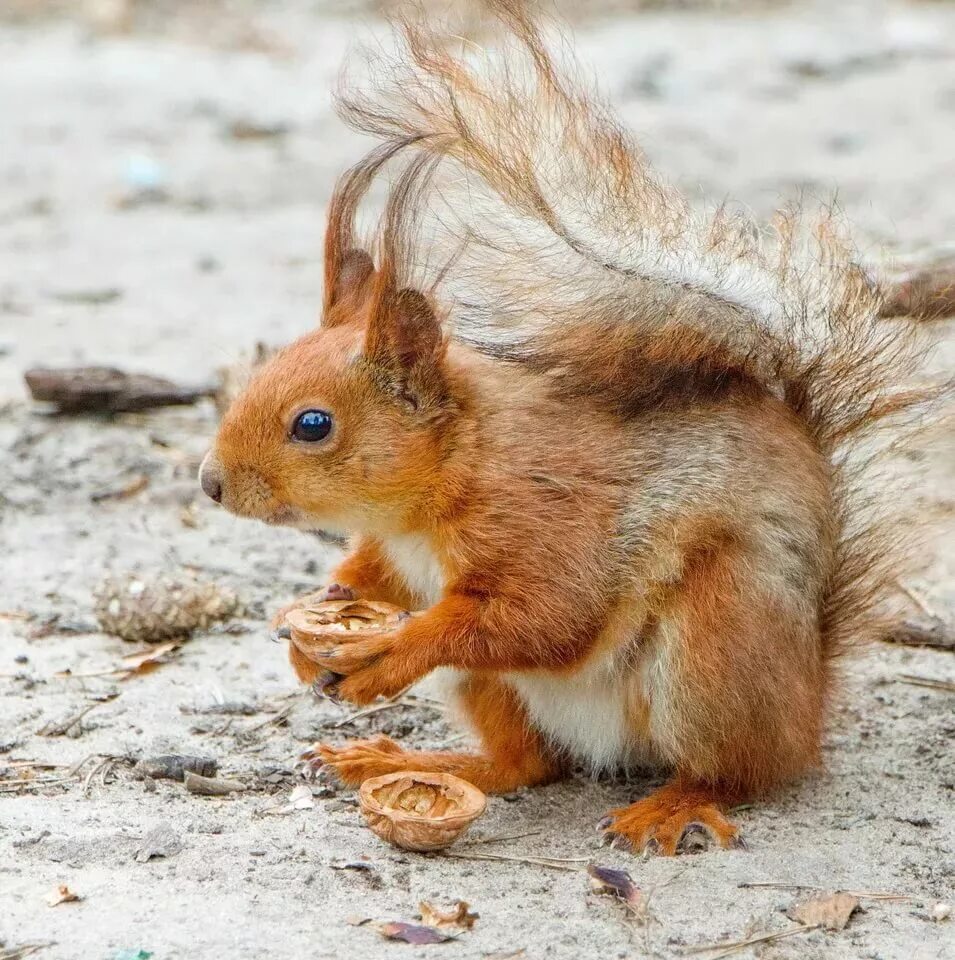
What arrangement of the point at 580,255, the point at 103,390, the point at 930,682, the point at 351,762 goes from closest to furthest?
the point at 580,255 < the point at 351,762 < the point at 930,682 < the point at 103,390

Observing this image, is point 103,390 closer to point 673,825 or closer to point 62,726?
point 62,726

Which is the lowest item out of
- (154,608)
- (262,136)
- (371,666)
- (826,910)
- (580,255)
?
(826,910)

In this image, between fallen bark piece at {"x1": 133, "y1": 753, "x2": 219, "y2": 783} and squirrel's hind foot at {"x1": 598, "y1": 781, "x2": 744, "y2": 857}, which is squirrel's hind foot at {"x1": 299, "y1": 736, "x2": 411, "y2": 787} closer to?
fallen bark piece at {"x1": 133, "y1": 753, "x2": 219, "y2": 783}

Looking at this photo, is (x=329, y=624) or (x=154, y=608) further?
(x=154, y=608)

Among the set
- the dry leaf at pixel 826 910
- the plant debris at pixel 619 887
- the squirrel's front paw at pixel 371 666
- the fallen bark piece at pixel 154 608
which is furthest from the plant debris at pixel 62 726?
the dry leaf at pixel 826 910

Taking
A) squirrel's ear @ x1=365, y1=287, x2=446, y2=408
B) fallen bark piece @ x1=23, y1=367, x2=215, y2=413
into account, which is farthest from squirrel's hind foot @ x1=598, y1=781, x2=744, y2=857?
fallen bark piece @ x1=23, y1=367, x2=215, y2=413

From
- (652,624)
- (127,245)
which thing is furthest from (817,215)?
(127,245)

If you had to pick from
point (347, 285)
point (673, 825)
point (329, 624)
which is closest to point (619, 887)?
point (673, 825)
